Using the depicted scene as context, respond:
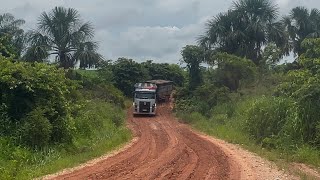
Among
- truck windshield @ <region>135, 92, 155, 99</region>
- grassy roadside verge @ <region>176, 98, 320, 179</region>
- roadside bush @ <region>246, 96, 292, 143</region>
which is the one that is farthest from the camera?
truck windshield @ <region>135, 92, 155, 99</region>

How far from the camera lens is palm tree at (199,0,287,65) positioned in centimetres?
4166

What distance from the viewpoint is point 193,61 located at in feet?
153

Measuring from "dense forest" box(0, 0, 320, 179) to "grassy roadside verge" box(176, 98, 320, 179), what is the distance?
87 mm

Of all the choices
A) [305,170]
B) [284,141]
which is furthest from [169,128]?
[305,170]

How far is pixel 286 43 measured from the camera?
140 ft

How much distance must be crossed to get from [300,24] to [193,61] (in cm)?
1090

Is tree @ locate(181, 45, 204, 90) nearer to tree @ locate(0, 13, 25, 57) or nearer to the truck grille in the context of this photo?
the truck grille

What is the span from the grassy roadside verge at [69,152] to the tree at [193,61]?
1958 centimetres

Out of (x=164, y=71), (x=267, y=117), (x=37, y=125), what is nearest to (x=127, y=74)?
(x=164, y=71)

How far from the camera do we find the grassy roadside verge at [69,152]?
1316cm

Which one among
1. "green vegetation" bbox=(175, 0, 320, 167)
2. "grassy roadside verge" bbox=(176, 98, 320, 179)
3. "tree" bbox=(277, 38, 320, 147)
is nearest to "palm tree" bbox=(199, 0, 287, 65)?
"green vegetation" bbox=(175, 0, 320, 167)

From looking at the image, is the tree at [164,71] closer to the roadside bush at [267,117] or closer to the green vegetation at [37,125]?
the roadside bush at [267,117]

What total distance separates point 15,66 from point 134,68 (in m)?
33.1

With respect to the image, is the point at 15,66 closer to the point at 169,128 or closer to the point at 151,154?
the point at 151,154
